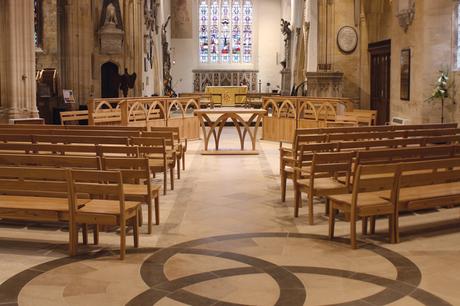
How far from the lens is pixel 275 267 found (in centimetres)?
557

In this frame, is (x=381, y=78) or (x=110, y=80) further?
(x=110, y=80)

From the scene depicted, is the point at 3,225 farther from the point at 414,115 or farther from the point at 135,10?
the point at 135,10

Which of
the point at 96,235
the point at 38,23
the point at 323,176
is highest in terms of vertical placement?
the point at 38,23

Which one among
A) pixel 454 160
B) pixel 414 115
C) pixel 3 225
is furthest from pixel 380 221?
pixel 414 115

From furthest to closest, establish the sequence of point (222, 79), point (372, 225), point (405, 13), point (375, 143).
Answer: point (222, 79) < point (405, 13) < point (375, 143) < point (372, 225)

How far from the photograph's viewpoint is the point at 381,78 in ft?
61.6

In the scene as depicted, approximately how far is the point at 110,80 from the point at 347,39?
7.97 m

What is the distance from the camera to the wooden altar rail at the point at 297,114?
1551 centimetres

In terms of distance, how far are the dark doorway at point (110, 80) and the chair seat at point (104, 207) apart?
1566 cm

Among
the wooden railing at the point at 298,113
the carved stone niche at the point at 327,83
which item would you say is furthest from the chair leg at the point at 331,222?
the carved stone niche at the point at 327,83

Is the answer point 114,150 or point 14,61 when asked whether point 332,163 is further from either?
point 14,61

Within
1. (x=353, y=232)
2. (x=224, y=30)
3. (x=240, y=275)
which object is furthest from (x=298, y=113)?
(x=224, y=30)

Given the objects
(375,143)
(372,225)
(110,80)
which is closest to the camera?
(372,225)

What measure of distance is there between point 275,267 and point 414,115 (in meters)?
9.82
